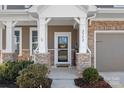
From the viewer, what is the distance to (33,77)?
38.3 ft

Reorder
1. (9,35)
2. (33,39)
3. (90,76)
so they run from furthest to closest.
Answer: (33,39) → (9,35) → (90,76)

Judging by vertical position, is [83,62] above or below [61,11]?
below

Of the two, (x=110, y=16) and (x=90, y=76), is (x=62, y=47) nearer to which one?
(x=110, y=16)

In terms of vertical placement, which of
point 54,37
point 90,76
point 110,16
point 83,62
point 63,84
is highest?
point 110,16

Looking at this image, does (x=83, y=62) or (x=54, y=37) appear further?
(x=54, y=37)

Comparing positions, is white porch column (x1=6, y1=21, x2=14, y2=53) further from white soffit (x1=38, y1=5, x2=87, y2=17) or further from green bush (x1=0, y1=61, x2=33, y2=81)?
green bush (x1=0, y1=61, x2=33, y2=81)

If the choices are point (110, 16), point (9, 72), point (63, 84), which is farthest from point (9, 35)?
point (110, 16)

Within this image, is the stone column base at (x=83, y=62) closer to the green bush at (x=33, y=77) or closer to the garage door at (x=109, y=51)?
the garage door at (x=109, y=51)

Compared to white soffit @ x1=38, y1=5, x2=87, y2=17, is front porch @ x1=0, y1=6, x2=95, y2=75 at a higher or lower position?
lower

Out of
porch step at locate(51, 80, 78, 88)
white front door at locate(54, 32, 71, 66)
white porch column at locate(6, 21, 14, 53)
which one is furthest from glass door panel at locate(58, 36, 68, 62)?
porch step at locate(51, 80, 78, 88)

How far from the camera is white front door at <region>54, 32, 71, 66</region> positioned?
67.4ft

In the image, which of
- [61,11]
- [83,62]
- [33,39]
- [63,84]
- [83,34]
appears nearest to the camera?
[63,84]

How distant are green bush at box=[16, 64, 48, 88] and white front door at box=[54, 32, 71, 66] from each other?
8511 mm

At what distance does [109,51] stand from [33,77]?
7060mm
